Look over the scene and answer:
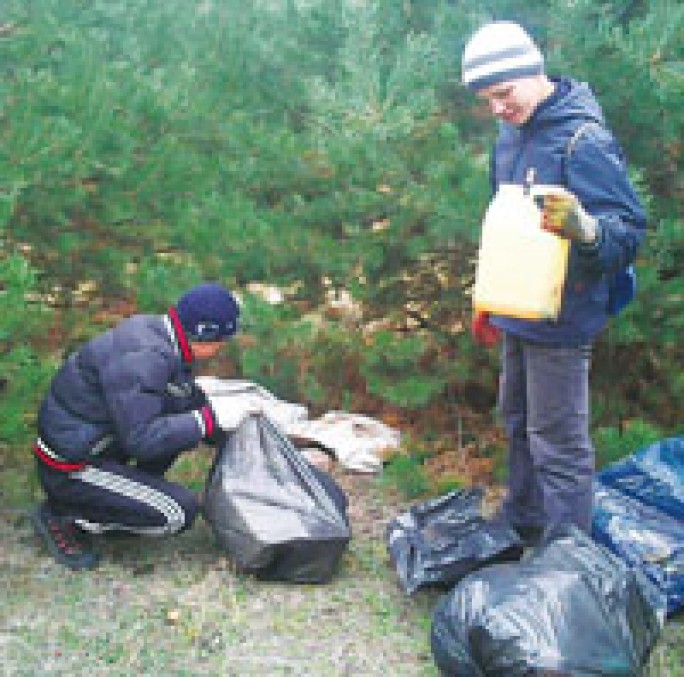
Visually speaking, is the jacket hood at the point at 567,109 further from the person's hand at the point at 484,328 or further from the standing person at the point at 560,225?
the person's hand at the point at 484,328

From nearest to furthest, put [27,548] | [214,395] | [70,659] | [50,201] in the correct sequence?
[70,659], [27,548], [50,201], [214,395]

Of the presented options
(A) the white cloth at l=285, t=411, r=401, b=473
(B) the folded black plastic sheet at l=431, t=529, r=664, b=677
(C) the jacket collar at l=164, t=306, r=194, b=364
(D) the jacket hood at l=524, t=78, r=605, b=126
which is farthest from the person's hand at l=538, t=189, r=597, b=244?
(A) the white cloth at l=285, t=411, r=401, b=473

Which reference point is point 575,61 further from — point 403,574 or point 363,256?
point 403,574

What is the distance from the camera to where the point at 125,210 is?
4324 mm

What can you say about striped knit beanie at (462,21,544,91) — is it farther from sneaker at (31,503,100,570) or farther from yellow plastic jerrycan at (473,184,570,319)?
sneaker at (31,503,100,570)

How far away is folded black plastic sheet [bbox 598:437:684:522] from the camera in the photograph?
316cm

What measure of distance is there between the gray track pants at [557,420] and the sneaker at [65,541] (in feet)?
4.86

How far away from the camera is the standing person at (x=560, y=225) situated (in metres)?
2.67

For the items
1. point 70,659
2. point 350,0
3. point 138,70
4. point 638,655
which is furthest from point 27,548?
point 350,0

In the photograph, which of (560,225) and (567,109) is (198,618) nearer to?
(560,225)

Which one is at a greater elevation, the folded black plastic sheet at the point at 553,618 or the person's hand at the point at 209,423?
the person's hand at the point at 209,423

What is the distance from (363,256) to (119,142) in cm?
110

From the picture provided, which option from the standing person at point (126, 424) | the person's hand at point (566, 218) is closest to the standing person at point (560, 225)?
the person's hand at point (566, 218)

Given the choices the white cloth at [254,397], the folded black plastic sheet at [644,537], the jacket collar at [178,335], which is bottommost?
the white cloth at [254,397]
